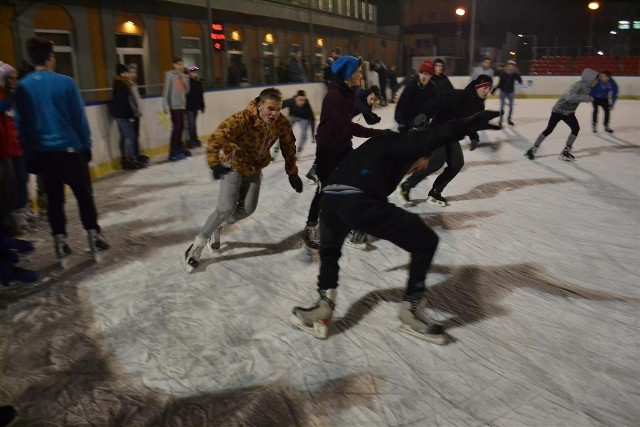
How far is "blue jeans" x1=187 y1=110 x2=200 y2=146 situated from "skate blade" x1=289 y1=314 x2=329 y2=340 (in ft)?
25.2

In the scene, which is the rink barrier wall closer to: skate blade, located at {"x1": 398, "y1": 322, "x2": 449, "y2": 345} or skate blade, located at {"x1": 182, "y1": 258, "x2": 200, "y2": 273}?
skate blade, located at {"x1": 182, "y1": 258, "x2": 200, "y2": 273}

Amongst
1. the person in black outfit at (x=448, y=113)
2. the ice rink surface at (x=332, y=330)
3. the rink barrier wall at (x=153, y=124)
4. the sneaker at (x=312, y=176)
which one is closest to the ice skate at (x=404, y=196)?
the person in black outfit at (x=448, y=113)

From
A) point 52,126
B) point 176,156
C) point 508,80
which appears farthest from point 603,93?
point 52,126

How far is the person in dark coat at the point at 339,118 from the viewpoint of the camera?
12.8 feet

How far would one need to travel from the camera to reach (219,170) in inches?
151

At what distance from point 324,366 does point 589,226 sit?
3658mm

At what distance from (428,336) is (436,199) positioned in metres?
3.28

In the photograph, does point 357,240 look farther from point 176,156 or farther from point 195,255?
point 176,156

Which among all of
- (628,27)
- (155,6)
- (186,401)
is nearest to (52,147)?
(186,401)

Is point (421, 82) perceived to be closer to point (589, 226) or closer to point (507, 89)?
point (589, 226)

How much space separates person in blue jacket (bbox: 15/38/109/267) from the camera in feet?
12.6

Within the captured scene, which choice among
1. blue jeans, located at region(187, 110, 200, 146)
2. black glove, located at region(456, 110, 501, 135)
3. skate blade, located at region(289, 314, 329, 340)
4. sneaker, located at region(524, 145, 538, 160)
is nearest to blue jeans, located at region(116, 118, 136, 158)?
blue jeans, located at region(187, 110, 200, 146)

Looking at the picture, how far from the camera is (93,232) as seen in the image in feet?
14.6

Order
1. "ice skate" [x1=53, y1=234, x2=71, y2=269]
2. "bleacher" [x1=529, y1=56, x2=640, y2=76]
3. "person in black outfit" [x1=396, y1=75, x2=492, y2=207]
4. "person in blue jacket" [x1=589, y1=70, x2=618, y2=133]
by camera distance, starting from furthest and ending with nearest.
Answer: "bleacher" [x1=529, y1=56, x2=640, y2=76], "person in blue jacket" [x1=589, y1=70, x2=618, y2=133], "person in black outfit" [x1=396, y1=75, x2=492, y2=207], "ice skate" [x1=53, y1=234, x2=71, y2=269]
